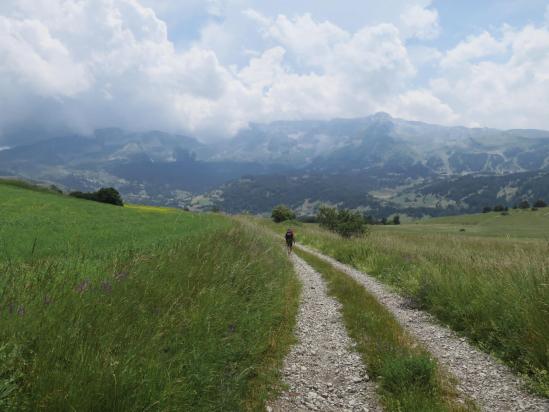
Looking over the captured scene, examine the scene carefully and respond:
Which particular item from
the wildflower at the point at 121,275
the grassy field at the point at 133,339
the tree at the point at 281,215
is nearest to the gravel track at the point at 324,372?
the grassy field at the point at 133,339

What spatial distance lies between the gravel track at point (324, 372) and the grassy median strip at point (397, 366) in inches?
11.0

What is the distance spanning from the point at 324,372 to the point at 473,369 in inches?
133

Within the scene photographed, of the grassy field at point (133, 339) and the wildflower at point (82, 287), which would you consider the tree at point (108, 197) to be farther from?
the wildflower at point (82, 287)

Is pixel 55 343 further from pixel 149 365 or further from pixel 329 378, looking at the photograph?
pixel 329 378

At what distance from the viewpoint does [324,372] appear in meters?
Result: 8.01

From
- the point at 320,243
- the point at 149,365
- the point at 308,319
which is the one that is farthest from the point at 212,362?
the point at 320,243

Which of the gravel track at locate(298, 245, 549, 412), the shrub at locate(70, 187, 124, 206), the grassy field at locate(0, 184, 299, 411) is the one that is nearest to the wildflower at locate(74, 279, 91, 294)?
the grassy field at locate(0, 184, 299, 411)

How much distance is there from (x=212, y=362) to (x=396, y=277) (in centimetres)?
1477

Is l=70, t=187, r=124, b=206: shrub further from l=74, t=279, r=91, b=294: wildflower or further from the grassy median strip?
l=74, t=279, r=91, b=294: wildflower

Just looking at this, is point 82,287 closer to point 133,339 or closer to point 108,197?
point 133,339

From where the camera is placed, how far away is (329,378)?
770 centimetres

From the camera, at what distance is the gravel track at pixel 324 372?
654 cm

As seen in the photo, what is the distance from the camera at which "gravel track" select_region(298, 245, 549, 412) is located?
6.51 meters

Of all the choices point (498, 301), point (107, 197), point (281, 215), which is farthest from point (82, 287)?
point (281, 215)
